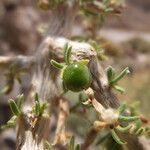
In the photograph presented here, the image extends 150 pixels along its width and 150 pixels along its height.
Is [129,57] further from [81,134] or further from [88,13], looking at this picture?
[88,13]

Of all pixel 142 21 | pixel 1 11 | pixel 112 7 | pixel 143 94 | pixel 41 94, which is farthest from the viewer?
pixel 142 21

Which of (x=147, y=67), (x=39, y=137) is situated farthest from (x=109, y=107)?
(x=147, y=67)

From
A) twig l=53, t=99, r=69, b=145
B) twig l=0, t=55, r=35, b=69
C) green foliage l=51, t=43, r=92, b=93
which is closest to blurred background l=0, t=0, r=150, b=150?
twig l=0, t=55, r=35, b=69

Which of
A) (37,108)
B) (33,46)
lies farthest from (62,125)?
(33,46)

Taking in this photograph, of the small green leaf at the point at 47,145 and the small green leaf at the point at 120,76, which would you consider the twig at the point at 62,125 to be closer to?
the small green leaf at the point at 47,145

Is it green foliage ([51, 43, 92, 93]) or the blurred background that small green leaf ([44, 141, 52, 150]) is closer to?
green foliage ([51, 43, 92, 93])

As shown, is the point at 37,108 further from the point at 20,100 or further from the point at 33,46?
the point at 33,46

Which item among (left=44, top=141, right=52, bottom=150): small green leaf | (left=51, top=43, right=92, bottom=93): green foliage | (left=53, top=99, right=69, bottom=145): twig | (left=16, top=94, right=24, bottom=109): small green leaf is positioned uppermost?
(left=51, top=43, right=92, bottom=93): green foliage

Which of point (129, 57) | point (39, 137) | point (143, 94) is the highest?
point (39, 137)

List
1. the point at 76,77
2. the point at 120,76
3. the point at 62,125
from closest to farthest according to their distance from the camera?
the point at 76,77
the point at 120,76
the point at 62,125
